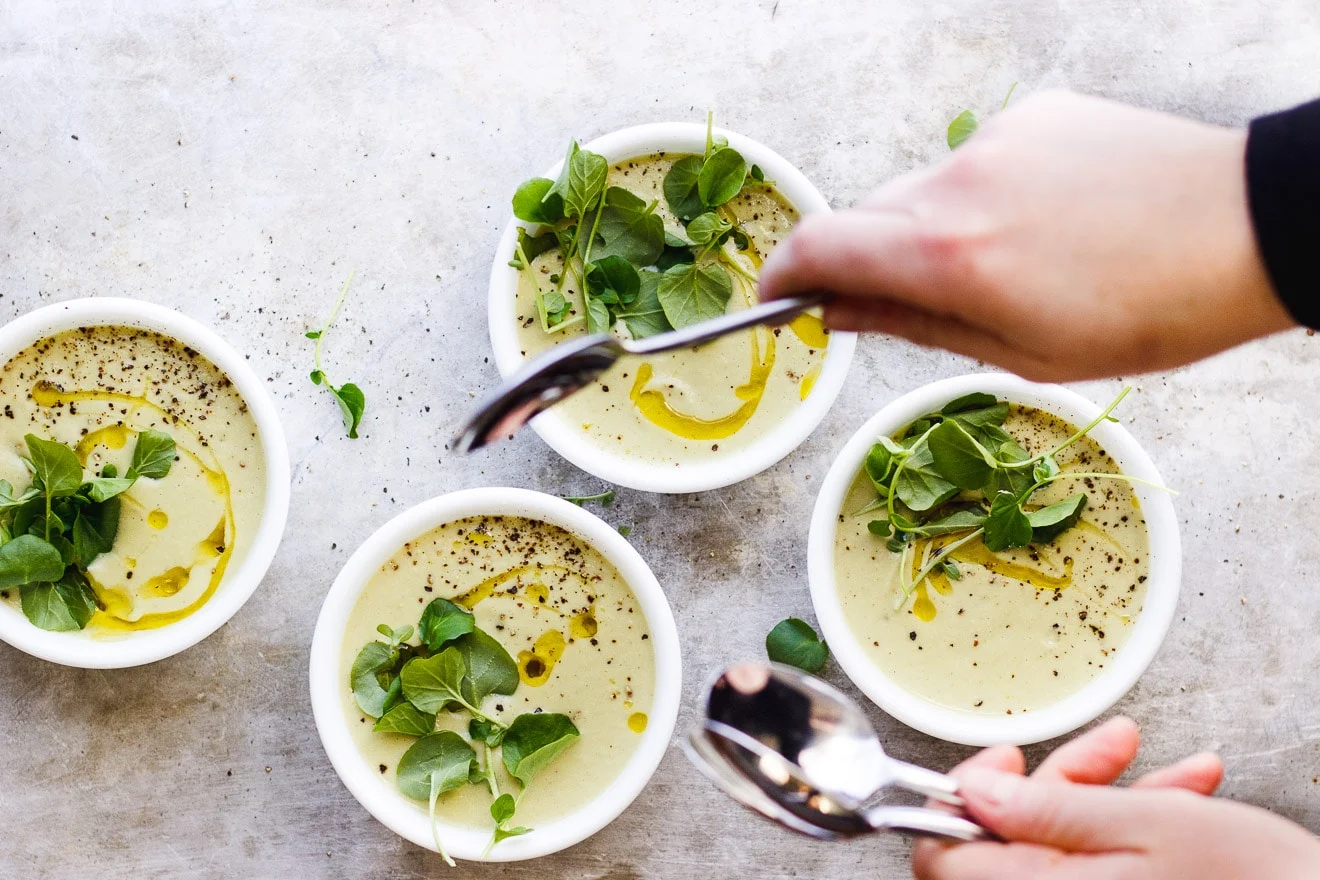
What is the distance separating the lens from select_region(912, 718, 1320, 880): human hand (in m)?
0.90

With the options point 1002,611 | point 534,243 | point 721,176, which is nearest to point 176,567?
point 534,243

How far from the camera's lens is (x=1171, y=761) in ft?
4.93

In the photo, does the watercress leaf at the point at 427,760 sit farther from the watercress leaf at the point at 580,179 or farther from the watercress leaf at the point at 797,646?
the watercress leaf at the point at 580,179

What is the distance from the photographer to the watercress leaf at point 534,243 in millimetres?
1381

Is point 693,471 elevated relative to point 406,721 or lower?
elevated

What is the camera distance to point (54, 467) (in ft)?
4.28

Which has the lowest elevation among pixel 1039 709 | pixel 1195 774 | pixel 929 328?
pixel 1039 709

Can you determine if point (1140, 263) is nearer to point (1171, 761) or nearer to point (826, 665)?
point (826, 665)

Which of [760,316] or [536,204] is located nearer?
[760,316]

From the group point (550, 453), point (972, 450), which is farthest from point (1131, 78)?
point (550, 453)

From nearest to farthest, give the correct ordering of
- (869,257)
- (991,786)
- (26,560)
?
(869,257), (991,786), (26,560)

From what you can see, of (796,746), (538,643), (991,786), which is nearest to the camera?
(991,786)

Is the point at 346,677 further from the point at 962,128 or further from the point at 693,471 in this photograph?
the point at 962,128

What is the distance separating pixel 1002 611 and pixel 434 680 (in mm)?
740
